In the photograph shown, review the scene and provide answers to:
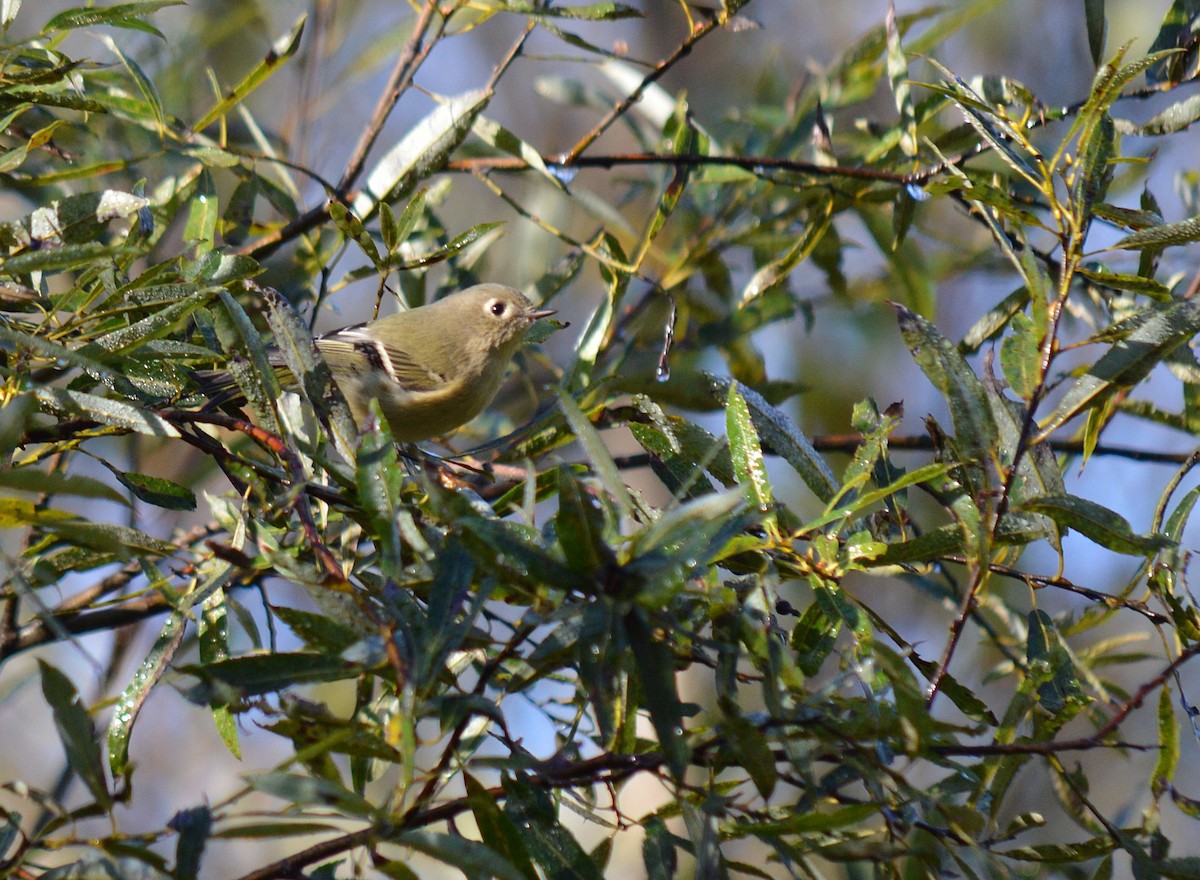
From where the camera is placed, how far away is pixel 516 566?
3.12 ft

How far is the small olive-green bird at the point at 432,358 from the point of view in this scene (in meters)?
2.33

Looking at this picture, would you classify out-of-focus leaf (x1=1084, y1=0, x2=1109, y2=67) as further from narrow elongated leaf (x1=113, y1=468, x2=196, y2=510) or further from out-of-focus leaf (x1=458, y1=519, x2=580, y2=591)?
narrow elongated leaf (x1=113, y1=468, x2=196, y2=510)

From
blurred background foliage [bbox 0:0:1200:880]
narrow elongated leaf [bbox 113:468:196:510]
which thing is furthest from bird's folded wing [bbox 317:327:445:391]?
narrow elongated leaf [bbox 113:468:196:510]

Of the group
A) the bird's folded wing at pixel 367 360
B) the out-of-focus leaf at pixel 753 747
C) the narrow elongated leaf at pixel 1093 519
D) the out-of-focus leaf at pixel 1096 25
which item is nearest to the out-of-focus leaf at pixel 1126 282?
the narrow elongated leaf at pixel 1093 519

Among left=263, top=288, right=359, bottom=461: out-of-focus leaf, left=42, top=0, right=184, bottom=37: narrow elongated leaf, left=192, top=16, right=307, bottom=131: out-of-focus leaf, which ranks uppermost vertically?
left=192, top=16, right=307, bottom=131: out-of-focus leaf

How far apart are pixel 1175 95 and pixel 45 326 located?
4.97 meters

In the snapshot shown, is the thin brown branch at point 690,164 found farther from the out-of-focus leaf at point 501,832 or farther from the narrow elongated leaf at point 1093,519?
the out-of-focus leaf at point 501,832

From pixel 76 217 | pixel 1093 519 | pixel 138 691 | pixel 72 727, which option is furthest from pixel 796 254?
pixel 72 727

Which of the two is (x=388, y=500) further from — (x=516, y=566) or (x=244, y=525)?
(x=244, y=525)

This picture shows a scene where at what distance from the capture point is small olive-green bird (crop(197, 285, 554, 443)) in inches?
91.7

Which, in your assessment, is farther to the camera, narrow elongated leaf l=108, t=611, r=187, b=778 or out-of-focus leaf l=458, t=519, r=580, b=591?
narrow elongated leaf l=108, t=611, r=187, b=778

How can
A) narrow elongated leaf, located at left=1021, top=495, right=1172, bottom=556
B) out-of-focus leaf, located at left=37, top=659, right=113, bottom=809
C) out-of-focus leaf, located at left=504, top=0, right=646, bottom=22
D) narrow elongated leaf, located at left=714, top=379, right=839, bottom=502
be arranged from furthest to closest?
out-of-focus leaf, located at left=504, top=0, right=646, bottom=22
narrow elongated leaf, located at left=714, top=379, right=839, bottom=502
narrow elongated leaf, located at left=1021, top=495, right=1172, bottom=556
out-of-focus leaf, located at left=37, top=659, right=113, bottom=809

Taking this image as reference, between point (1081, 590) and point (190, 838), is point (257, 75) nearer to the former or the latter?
point (190, 838)

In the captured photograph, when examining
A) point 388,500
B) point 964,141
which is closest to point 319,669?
point 388,500
